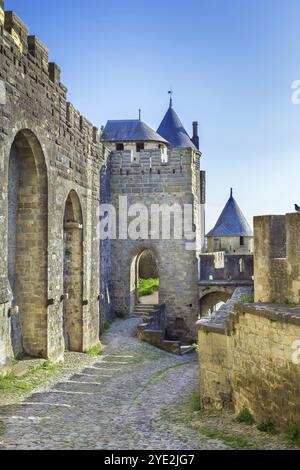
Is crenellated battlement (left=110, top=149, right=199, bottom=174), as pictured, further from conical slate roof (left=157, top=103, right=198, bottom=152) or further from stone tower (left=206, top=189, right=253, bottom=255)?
conical slate roof (left=157, top=103, right=198, bottom=152)

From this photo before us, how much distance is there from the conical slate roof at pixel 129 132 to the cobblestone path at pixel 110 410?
13.0 meters

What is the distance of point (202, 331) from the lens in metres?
8.80

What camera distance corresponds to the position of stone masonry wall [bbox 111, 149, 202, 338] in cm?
1939

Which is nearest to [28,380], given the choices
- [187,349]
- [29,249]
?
[29,249]

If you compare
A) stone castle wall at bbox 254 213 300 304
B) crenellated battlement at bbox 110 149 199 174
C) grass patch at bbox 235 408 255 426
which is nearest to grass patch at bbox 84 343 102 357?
stone castle wall at bbox 254 213 300 304

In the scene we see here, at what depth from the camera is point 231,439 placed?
6.52 meters

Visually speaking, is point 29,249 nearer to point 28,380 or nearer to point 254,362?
point 28,380

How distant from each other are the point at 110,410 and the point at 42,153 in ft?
18.1

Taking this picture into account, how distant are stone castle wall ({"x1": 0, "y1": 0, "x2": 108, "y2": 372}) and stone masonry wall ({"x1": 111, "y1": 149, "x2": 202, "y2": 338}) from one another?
532 cm

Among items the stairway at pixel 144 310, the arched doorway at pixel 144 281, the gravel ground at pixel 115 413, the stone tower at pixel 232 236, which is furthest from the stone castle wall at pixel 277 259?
the stone tower at pixel 232 236

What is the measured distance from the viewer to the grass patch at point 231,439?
6113 millimetres
